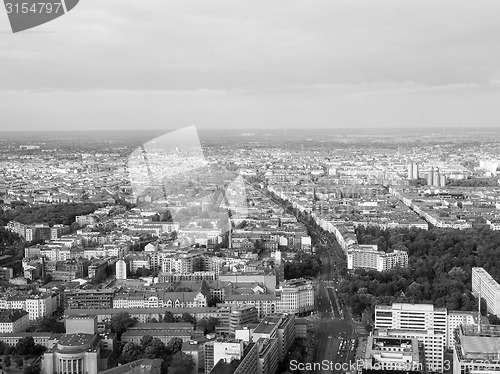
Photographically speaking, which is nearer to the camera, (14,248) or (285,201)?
(14,248)

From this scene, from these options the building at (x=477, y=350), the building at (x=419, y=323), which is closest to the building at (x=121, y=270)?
the building at (x=419, y=323)

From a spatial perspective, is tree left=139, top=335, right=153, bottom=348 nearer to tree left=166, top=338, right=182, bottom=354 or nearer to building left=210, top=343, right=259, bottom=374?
tree left=166, top=338, right=182, bottom=354

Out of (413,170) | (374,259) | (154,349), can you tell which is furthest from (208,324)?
(413,170)

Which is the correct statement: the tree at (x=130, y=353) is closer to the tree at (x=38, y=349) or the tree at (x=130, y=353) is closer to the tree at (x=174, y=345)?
the tree at (x=174, y=345)

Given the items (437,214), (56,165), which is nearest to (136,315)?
(437,214)

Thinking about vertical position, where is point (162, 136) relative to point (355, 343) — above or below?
above

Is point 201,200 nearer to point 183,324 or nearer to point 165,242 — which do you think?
point 165,242
